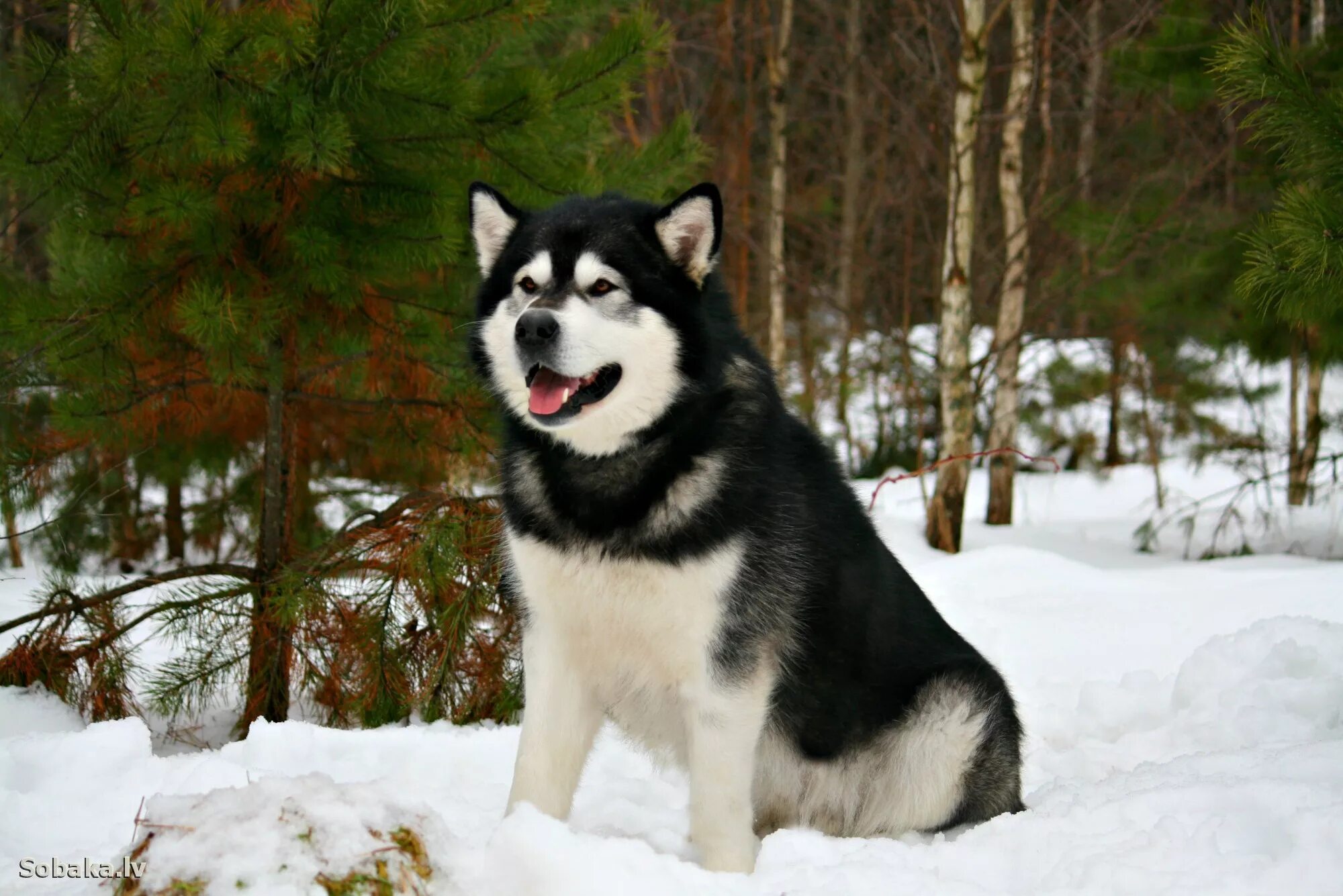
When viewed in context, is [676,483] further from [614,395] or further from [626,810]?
[626,810]

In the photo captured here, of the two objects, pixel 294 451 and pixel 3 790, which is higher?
pixel 294 451

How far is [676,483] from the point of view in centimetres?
272

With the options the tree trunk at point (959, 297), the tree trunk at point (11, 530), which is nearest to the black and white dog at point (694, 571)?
the tree trunk at point (11, 530)

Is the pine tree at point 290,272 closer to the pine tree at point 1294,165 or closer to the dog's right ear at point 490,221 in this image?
the dog's right ear at point 490,221

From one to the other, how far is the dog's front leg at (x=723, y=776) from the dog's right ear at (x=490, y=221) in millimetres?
1408

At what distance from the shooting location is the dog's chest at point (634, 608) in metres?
2.62

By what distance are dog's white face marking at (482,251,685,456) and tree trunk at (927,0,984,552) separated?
19.5ft

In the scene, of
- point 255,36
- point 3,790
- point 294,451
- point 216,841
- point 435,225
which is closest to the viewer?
point 216,841

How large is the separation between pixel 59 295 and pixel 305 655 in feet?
5.83

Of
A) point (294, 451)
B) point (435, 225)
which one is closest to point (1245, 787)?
point (435, 225)

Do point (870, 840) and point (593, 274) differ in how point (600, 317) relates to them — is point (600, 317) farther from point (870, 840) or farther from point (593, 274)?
point (870, 840)

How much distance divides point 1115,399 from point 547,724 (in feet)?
42.1

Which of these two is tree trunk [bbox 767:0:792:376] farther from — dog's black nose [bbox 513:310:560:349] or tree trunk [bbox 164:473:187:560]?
dog's black nose [bbox 513:310:560:349]

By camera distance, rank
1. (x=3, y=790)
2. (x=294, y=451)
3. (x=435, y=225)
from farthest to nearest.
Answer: (x=294, y=451) → (x=435, y=225) → (x=3, y=790)
